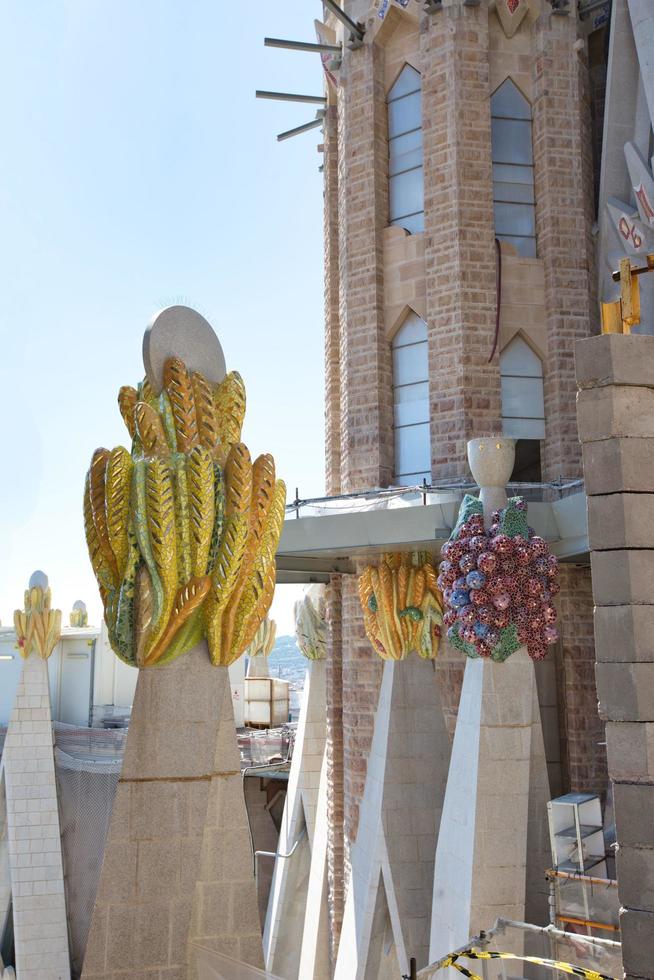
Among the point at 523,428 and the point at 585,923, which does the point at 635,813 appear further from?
the point at 523,428

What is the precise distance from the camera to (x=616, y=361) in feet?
19.5

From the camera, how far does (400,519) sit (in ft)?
39.9

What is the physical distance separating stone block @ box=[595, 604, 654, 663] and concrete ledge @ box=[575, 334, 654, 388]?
132 cm

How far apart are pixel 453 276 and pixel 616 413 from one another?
30.2 feet

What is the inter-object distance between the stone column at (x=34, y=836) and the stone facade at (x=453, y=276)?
21.1 ft

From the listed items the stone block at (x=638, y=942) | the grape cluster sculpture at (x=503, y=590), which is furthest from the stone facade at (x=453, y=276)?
the stone block at (x=638, y=942)

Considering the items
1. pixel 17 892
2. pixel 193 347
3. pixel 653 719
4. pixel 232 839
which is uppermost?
pixel 193 347

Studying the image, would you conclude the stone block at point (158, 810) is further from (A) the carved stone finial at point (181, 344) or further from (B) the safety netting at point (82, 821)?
(B) the safety netting at point (82, 821)

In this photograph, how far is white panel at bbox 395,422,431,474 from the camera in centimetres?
1502

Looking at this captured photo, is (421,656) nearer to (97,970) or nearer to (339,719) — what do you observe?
(339,719)

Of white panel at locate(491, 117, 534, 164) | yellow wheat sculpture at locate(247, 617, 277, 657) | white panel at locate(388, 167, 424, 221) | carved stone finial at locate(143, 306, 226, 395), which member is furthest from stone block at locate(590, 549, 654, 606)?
yellow wheat sculpture at locate(247, 617, 277, 657)

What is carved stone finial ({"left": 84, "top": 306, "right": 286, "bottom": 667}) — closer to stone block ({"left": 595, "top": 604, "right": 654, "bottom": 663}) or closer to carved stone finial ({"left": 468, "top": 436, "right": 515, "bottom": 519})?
carved stone finial ({"left": 468, "top": 436, "right": 515, "bottom": 519})

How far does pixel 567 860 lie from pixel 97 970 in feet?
15.4

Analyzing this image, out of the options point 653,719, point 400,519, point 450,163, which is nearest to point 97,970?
point 653,719
